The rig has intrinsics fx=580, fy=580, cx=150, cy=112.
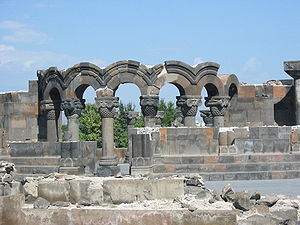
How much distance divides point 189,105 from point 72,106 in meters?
3.24

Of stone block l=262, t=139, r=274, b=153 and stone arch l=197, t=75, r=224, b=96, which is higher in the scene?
stone arch l=197, t=75, r=224, b=96

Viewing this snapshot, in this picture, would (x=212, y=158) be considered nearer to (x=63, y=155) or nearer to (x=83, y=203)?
(x=63, y=155)

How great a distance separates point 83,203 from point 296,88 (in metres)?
10.7

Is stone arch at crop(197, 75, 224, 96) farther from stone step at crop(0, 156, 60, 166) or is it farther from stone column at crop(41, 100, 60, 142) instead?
stone step at crop(0, 156, 60, 166)

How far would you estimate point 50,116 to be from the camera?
1691 centimetres

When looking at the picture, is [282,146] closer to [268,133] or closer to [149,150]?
[268,133]

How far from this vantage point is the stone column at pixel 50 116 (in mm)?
16844

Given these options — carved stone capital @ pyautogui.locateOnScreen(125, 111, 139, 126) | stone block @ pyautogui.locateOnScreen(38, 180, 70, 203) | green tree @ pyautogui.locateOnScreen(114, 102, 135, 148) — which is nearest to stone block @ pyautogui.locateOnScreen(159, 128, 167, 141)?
stone block @ pyautogui.locateOnScreen(38, 180, 70, 203)

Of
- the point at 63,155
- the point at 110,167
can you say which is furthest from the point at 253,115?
the point at 63,155

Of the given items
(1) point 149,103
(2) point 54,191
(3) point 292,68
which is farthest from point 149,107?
(2) point 54,191

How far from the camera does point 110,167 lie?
14289mm

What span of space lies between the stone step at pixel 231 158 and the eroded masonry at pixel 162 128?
0.02 m

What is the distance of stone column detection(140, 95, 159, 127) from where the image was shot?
Result: 15.4 metres

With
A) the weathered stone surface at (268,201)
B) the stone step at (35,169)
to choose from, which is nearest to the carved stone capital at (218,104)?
the stone step at (35,169)
